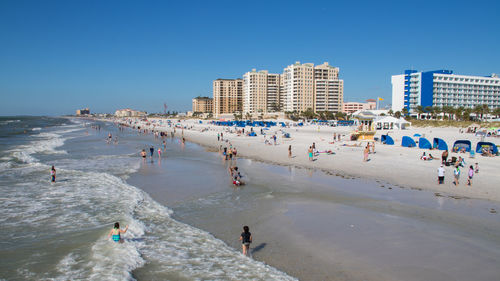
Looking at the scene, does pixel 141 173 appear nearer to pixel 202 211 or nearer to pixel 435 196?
pixel 202 211

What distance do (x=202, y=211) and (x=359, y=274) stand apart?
7.06m

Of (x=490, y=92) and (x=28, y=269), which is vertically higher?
(x=490, y=92)

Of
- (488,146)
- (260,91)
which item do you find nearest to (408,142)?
(488,146)

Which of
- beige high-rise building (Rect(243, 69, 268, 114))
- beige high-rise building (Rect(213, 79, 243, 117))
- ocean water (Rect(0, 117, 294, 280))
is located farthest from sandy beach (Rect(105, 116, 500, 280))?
beige high-rise building (Rect(213, 79, 243, 117))

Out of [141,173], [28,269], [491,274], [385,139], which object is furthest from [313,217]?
[385,139]

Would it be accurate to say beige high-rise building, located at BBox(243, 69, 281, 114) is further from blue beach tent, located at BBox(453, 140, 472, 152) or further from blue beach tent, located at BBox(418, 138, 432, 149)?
blue beach tent, located at BBox(453, 140, 472, 152)

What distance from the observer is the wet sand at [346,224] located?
812 centimetres

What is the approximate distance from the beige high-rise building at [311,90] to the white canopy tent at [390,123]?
246 feet

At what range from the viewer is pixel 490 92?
360ft

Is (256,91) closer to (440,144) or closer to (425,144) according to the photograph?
(425,144)

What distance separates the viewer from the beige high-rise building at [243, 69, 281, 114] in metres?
151

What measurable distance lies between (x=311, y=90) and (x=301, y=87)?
4755mm

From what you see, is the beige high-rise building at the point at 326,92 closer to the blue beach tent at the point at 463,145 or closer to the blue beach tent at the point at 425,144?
the blue beach tent at the point at 425,144

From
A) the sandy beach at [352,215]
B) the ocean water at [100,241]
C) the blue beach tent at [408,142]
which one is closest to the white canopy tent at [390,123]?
the blue beach tent at [408,142]
